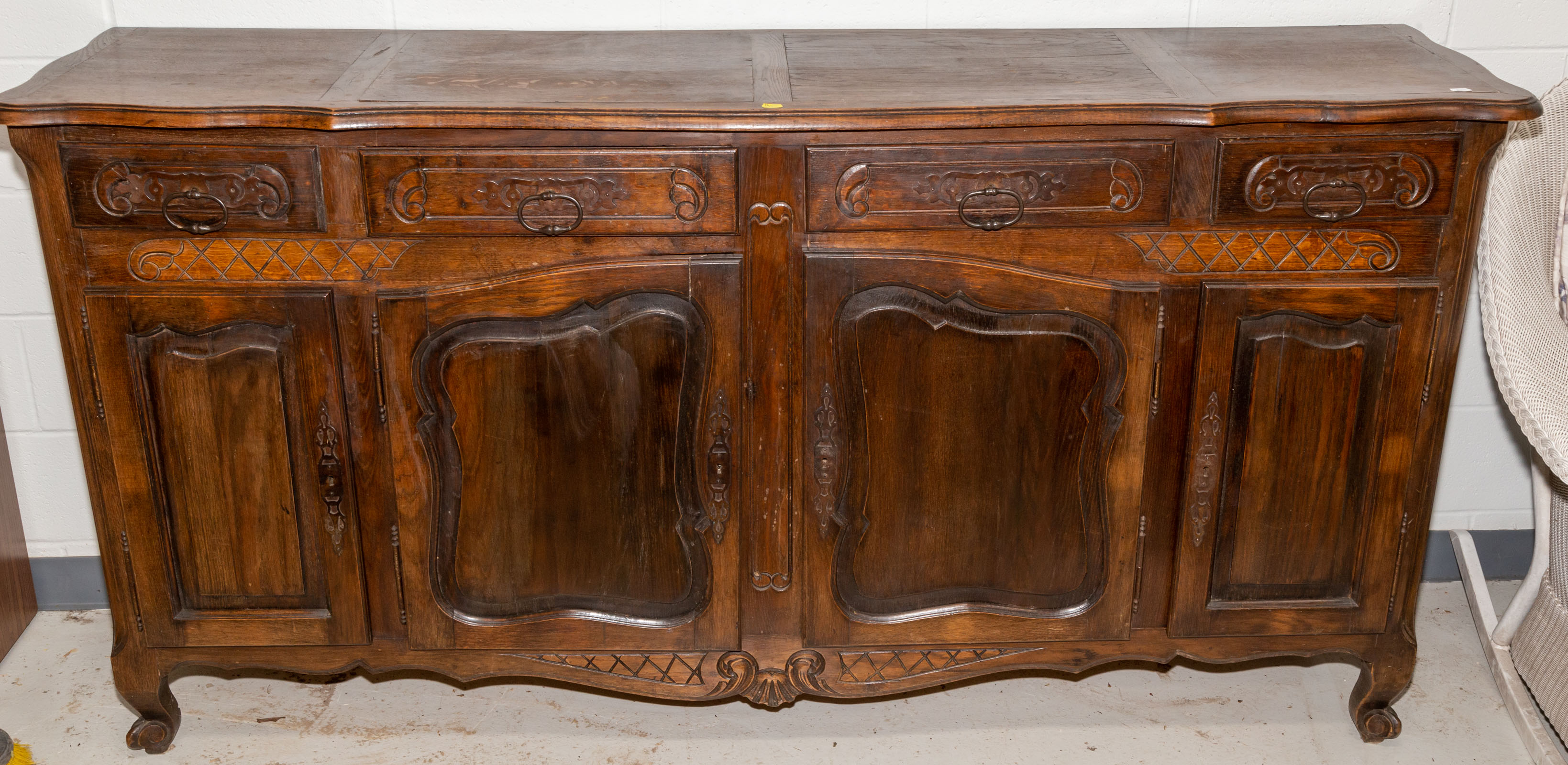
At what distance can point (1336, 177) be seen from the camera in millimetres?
1769

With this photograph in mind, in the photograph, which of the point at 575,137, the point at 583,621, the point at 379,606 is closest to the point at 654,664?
the point at 583,621

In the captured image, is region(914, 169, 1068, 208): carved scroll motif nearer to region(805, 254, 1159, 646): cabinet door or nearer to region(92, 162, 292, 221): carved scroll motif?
region(805, 254, 1159, 646): cabinet door

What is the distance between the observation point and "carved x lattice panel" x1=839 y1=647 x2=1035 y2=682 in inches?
81.8

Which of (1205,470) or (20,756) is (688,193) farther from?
(20,756)

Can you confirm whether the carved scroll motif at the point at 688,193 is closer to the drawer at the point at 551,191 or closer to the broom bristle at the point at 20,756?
the drawer at the point at 551,191

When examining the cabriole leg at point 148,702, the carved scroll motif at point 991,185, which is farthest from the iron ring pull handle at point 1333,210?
the cabriole leg at point 148,702

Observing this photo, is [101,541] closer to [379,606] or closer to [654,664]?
[379,606]

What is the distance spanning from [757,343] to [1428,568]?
161 cm

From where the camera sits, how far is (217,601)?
2020 millimetres

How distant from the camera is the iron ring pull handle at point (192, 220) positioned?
1739mm

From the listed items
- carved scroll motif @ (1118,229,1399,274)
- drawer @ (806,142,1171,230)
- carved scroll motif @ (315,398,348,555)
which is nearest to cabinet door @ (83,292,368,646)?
carved scroll motif @ (315,398,348,555)

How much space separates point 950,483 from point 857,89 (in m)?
0.58

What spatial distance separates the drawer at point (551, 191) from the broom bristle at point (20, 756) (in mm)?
1081

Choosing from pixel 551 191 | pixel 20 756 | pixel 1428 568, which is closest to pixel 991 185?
pixel 551 191
